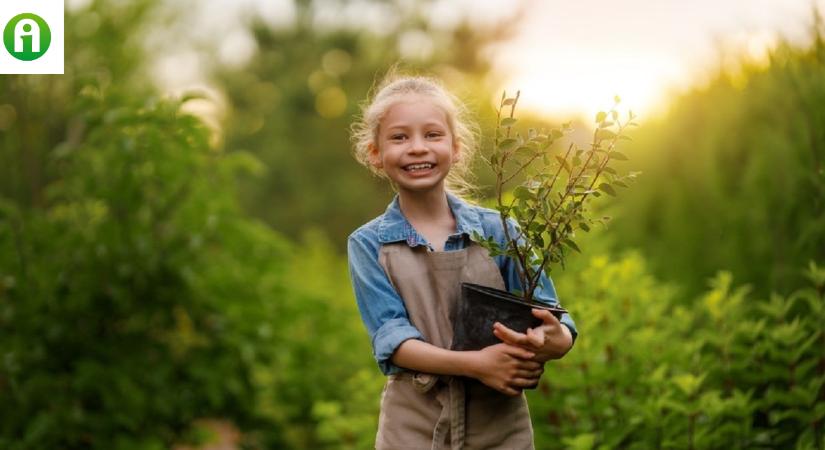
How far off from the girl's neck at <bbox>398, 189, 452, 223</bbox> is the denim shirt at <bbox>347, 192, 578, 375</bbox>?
0.03m

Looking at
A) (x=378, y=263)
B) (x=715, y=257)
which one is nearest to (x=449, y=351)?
(x=378, y=263)

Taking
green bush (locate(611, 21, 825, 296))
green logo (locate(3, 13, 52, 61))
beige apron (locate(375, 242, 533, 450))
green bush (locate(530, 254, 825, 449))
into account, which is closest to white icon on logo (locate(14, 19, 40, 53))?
green logo (locate(3, 13, 52, 61))

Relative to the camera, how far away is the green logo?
17.8 feet

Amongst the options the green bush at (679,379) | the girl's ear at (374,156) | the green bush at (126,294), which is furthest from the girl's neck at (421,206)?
the green bush at (126,294)

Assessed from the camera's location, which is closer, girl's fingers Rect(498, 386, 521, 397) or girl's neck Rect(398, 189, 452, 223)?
girl's fingers Rect(498, 386, 521, 397)

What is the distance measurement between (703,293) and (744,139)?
81 centimetres

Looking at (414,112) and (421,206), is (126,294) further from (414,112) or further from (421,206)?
(414,112)

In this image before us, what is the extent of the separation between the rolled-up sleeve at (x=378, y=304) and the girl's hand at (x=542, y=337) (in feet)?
0.84

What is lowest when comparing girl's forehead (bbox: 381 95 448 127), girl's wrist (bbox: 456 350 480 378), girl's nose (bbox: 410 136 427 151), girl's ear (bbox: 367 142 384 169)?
girl's wrist (bbox: 456 350 480 378)

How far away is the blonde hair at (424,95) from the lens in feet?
8.68

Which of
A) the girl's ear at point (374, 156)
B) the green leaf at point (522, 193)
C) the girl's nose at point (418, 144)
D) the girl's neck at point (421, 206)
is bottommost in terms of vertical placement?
the green leaf at point (522, 193)

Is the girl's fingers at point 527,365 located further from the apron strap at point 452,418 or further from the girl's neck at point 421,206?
the girl's neck at point 421,206

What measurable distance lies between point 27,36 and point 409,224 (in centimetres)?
382

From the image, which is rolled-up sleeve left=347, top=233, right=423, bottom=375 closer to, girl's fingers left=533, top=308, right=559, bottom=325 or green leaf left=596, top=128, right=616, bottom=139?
girl's fingers left=533, top=308, right=559, bottom=325
